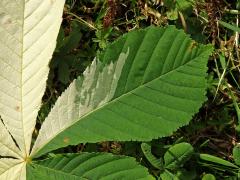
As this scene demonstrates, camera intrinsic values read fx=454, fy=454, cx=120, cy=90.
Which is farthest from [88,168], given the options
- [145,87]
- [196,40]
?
[196,40]

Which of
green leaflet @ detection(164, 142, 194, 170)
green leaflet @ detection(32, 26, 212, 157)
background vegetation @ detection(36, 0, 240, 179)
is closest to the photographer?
green leaflet @ detection(32, 26, 212, 157)

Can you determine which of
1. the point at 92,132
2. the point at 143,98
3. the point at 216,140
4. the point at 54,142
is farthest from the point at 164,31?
the point at 216,140

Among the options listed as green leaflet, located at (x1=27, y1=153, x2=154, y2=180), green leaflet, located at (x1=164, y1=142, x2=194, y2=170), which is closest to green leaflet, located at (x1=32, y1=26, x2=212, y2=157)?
green leaflet, located at (x1=27, y1=153, x2=154, y2=180)

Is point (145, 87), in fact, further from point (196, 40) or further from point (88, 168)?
point (196, 40)

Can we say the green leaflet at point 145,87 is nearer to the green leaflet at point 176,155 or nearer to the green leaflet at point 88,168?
the green leaflet at point 88,168

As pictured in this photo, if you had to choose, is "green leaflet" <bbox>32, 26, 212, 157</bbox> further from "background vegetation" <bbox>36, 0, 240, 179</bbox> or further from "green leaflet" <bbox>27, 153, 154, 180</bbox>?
"background vegetation" <bbox>36, 0, 240, 179</bbox>

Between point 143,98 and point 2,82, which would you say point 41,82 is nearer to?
point 2,82
